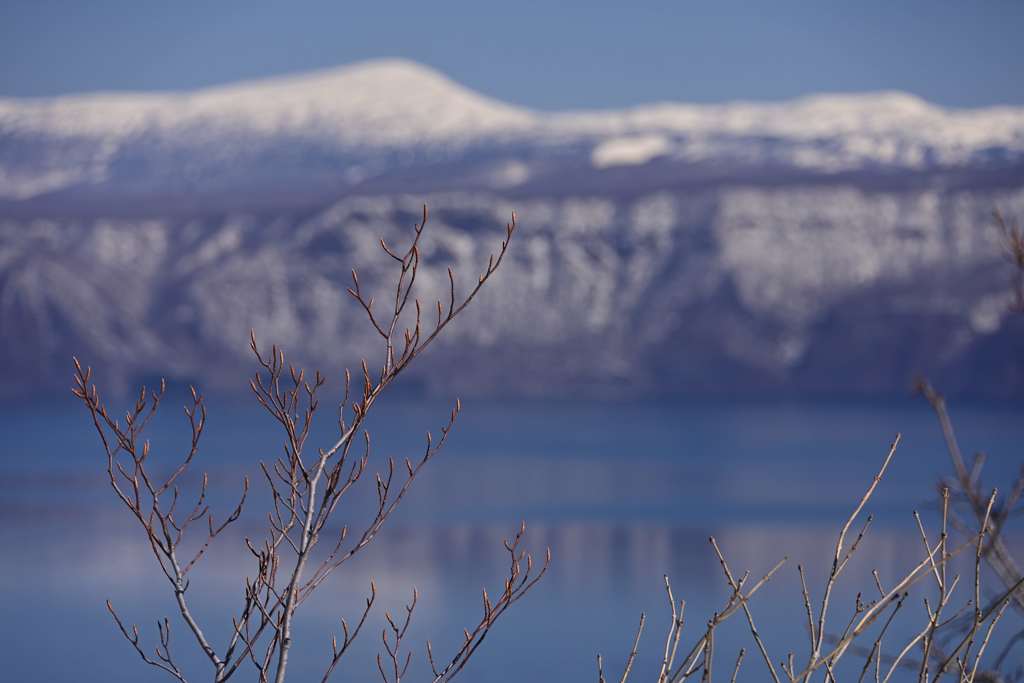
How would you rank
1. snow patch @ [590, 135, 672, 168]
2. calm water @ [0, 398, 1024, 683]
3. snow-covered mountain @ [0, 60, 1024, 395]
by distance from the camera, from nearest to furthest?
calm water @ [0, 398, 1024, 683] → snow-covered mountain @ [0, 60, 1024, 395] → snow patch @ [590, 135, 672, 168]

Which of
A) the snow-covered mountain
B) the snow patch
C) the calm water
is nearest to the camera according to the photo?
the calm water

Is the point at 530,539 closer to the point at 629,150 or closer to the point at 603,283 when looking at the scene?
the point at 603,283

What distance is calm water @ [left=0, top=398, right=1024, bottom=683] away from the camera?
59.5 ft

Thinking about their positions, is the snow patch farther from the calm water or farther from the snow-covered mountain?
the calm water

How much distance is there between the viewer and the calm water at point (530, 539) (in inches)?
714

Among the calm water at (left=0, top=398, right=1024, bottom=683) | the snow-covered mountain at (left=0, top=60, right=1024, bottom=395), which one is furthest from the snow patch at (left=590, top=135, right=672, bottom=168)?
the calm water at (left=0, top=398, right=1024, bottom=683)

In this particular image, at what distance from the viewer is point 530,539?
28.4 metres

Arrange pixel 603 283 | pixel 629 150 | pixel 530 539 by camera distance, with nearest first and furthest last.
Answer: pixel 530 539 < pixel 603 283 < pixel 629 150

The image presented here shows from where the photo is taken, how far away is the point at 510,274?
109625 mm

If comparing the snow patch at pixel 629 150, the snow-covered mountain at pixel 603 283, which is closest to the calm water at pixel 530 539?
the snow-covered mountain at pixel 603 283

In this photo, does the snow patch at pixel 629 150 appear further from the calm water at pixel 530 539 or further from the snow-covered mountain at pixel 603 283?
the calm water at pixel 530 539

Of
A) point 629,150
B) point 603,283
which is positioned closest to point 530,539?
point 603,283

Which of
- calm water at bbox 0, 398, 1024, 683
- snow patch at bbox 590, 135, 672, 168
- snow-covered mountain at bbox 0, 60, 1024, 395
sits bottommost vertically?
calm water at bbox 0, 398, 1024, 683

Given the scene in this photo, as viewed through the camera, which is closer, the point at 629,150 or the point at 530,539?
the point at 530,539
